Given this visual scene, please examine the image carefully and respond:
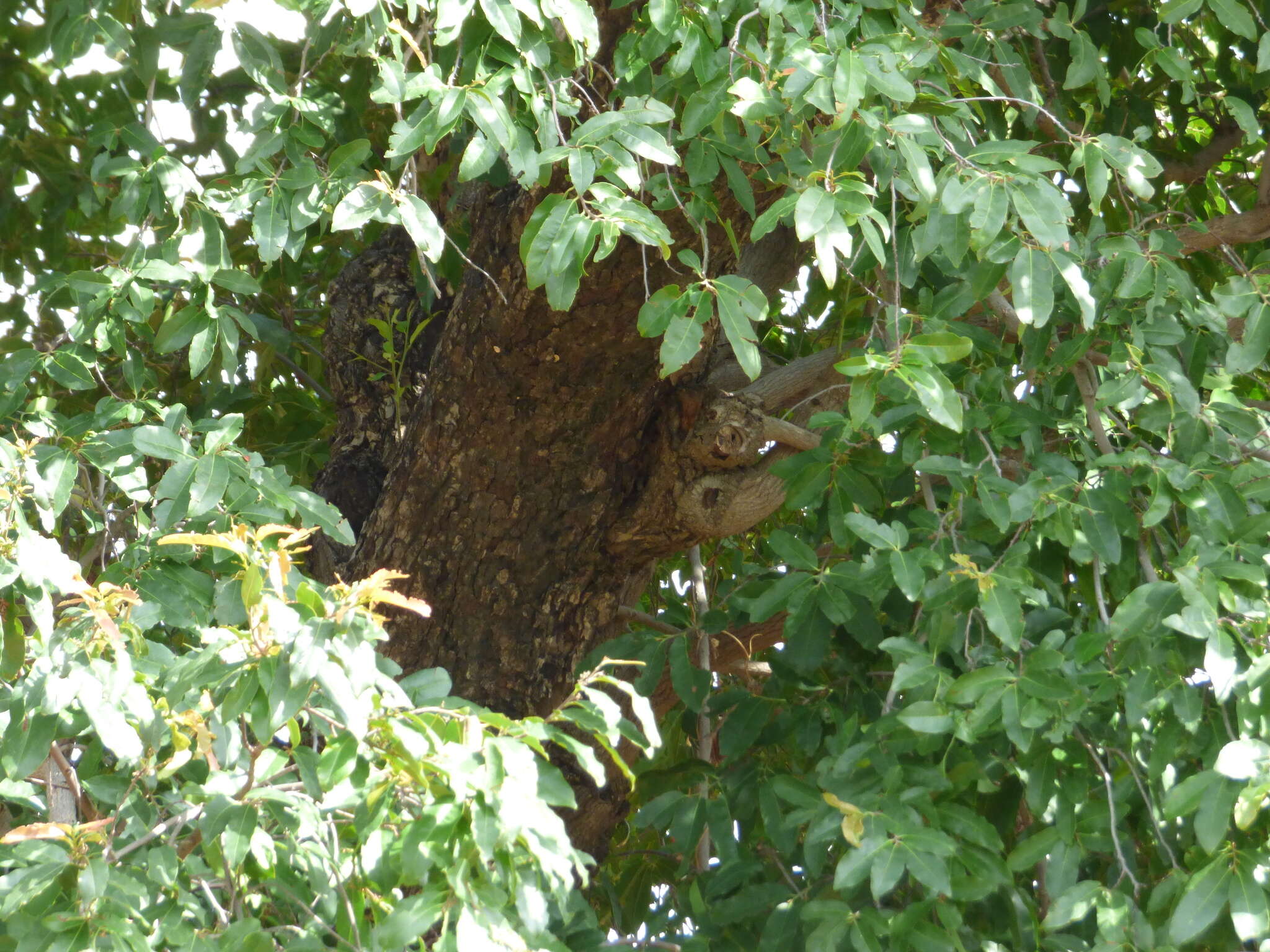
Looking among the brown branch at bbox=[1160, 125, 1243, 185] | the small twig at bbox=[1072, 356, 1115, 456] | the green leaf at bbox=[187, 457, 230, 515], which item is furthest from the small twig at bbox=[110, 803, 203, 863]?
the brown branch at bbox=[1160, 125, 1243, 185]

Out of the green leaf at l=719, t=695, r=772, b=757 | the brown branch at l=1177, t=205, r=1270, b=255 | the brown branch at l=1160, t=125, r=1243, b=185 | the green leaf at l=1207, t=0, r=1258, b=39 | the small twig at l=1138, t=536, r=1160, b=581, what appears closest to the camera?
the small twig at l=1138, t=536, r=1160, b=581

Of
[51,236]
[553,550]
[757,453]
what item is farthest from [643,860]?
[51,236]

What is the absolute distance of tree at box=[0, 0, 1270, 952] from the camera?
3.72 feet

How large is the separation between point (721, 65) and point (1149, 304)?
0.67m

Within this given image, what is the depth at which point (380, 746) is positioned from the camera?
3.60 ft

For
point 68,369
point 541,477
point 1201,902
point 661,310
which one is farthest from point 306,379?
point 1201,902

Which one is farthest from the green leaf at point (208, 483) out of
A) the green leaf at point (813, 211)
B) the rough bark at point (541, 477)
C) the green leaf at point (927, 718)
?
the green leaf at point (927, 718)

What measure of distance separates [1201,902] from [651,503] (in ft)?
3.62

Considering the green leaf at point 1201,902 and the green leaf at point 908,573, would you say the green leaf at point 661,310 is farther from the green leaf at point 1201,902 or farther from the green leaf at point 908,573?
the green leaf at point 1201,902

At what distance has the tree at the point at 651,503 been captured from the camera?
3.72 ft

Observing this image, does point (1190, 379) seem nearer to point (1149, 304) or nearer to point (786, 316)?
point (1149, 304)

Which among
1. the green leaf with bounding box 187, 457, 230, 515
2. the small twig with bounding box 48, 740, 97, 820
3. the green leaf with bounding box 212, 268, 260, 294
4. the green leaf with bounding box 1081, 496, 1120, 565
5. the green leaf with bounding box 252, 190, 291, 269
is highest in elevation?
the green leaf with bounding box 1081, 496, 1120, 565

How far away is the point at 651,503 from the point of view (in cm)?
220

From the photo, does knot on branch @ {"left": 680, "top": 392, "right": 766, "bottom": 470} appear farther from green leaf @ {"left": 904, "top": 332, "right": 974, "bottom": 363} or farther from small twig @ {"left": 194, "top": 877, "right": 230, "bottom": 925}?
small twig @ {"left": 194, "top": 877, "right": 230, "bottom": 925}
